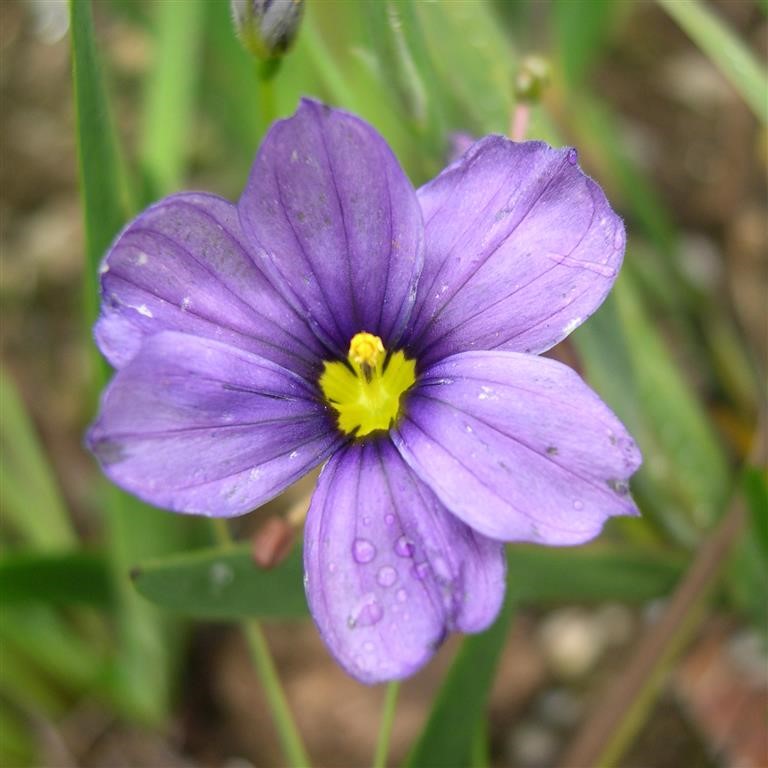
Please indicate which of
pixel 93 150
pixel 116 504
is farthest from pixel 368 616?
pixel 116 504

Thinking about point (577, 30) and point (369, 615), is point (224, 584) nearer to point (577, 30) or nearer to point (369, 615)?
point (369, 615)

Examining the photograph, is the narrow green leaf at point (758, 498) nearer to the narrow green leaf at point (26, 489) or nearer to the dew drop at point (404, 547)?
the dew drop at point (404, 547)

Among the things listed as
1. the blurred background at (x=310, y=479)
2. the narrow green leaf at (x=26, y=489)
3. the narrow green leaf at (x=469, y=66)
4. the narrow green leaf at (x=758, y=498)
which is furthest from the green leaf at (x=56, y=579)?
the narrow green leaf at (x=758, y=498)

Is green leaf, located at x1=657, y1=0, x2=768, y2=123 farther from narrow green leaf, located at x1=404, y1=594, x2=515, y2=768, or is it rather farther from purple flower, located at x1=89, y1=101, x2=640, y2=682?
narrow green leaf, located at x1=404, y1=594, x2=515, y2=768

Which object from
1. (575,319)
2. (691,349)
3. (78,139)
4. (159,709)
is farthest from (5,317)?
(575,319)

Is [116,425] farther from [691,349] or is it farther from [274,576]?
[691,349]
